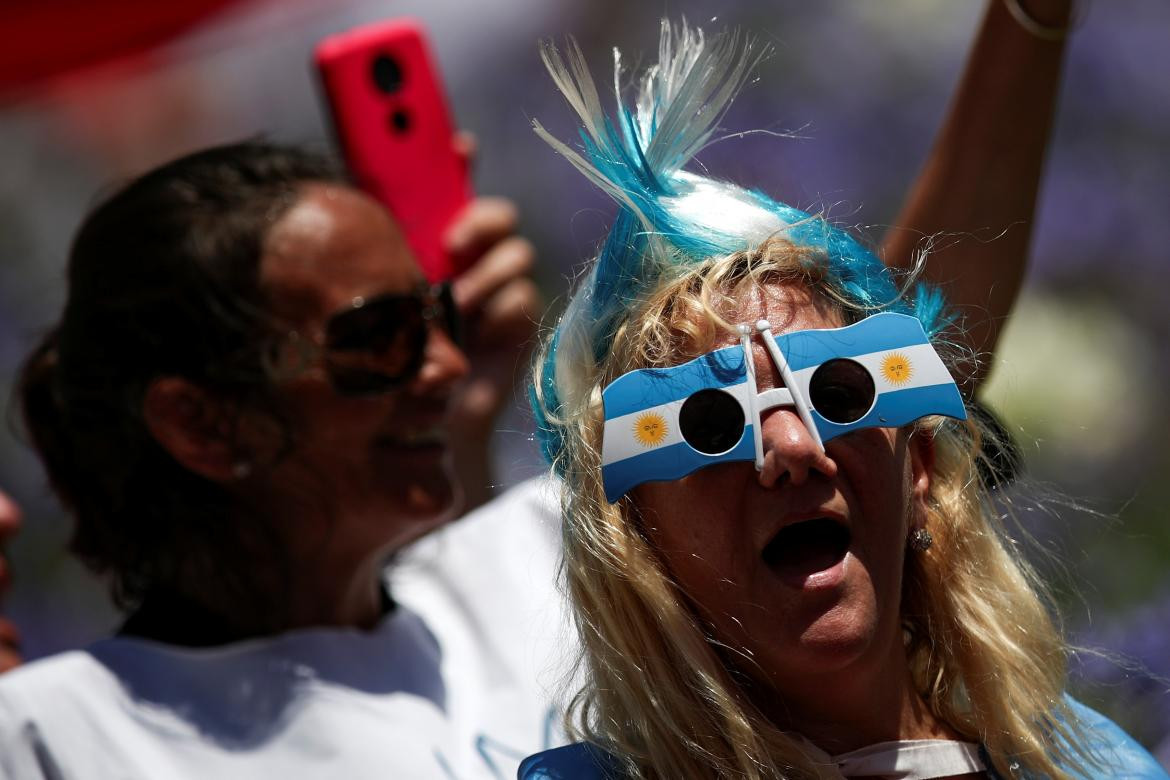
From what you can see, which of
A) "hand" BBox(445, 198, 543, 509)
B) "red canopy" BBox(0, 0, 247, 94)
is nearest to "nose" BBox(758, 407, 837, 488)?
"hand" BBox(445, 198, 543, 509)

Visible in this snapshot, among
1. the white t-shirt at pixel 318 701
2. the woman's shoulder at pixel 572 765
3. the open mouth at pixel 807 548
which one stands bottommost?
the white t-shirt at pixel 318 701

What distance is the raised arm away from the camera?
6.48 ft

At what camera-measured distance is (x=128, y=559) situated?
7.55ft

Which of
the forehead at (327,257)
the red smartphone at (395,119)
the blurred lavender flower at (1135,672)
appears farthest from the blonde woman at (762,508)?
the red smartphone at (395,119)

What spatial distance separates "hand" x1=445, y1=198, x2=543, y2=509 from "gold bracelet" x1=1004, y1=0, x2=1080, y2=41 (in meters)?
1.15

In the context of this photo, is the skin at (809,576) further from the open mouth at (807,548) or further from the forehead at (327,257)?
the forehead at (327,257)

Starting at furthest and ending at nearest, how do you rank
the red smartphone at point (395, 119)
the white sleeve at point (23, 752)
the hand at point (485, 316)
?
the hand at point (485, 316) → the red smartphone at point (395, 119) → the white sleeve at point (23, 752)

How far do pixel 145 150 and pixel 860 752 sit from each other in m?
4.75

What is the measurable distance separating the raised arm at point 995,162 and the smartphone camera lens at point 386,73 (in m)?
1.07

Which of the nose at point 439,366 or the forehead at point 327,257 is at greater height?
the forehead at point 327,257

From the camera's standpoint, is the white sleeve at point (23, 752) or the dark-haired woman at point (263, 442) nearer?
the white sleeve at point (23, 752)

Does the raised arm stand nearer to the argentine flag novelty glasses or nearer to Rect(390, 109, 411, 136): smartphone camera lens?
the argentine flag novelty glasses

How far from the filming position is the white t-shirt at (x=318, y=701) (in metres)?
1.91

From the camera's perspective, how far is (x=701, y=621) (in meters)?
1.43
